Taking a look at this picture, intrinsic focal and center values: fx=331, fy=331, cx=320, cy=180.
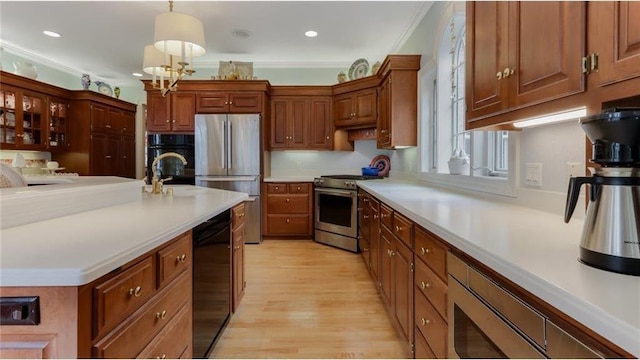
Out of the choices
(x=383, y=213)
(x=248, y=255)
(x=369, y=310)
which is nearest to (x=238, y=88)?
(x=248, y=255)

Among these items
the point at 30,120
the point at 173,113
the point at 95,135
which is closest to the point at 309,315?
the point at 173,113

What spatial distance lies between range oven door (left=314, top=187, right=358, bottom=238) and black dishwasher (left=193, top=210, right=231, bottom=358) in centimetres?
216

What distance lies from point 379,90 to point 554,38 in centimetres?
327

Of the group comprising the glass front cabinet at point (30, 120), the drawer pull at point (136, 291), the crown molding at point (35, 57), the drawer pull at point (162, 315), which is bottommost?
the drawer pull at point (162, 315)

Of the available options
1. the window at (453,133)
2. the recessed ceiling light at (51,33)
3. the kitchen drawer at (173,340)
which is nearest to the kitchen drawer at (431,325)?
the window at (453,133)

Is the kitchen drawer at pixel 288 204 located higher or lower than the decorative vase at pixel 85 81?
lower

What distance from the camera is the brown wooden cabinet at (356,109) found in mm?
4453

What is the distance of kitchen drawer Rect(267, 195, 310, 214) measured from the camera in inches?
190

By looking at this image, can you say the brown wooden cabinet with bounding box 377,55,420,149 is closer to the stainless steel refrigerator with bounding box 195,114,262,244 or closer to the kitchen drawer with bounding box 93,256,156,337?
the stainless steel refrigerator with bounding box 195,114,262,244

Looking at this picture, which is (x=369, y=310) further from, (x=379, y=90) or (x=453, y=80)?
(x=379, y=90)

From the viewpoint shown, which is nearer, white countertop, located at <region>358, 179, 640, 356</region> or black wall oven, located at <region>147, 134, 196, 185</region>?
white countertop, located at <region>358, 179, 640, 356</region>

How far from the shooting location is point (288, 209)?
4824mm

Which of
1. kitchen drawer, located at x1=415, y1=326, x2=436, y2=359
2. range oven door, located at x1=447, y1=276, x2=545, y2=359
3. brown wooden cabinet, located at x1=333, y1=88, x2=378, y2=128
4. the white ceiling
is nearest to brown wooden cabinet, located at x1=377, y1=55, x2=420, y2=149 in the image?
the white ceiling

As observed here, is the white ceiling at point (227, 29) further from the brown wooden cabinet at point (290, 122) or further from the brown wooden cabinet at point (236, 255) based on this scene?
the brown wooden cabinet at point (236, 255)
